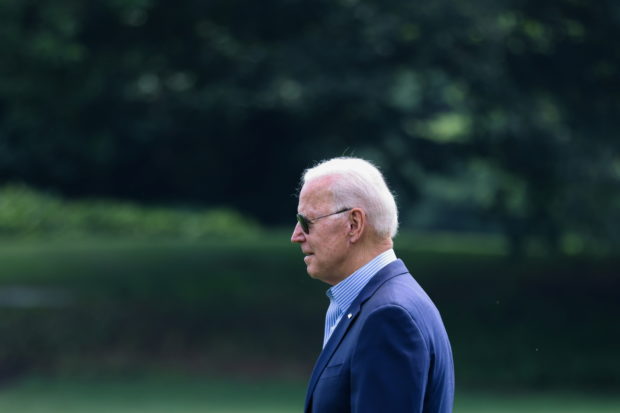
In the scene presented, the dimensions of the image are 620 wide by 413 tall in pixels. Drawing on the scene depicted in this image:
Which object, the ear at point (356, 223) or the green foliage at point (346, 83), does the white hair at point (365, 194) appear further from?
the green foliage at point (346, 83)

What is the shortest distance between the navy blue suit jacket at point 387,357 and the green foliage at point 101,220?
83.1 feet

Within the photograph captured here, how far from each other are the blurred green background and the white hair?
1079 cm

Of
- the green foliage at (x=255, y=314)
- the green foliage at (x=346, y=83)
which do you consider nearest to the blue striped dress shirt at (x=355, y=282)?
the green foliage at (x=346, y=83)

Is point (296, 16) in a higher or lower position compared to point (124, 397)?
higher

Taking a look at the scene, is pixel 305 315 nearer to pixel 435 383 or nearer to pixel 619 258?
pixel 619 258

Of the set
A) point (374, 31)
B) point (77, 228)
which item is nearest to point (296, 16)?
point (374, 31)

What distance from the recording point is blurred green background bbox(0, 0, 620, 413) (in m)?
16.0

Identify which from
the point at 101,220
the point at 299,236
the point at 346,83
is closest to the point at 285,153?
the point at 346,83

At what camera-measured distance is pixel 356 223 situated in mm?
3064

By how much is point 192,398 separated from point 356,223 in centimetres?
1191

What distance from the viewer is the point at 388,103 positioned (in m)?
18.3

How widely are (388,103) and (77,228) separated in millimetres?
13151

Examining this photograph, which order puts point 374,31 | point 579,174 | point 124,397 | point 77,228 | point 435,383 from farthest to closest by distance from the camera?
point 77,228
point 579,174
point 374,31
point 124,397
point 435,383

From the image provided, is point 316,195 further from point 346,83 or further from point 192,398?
point 346,83
